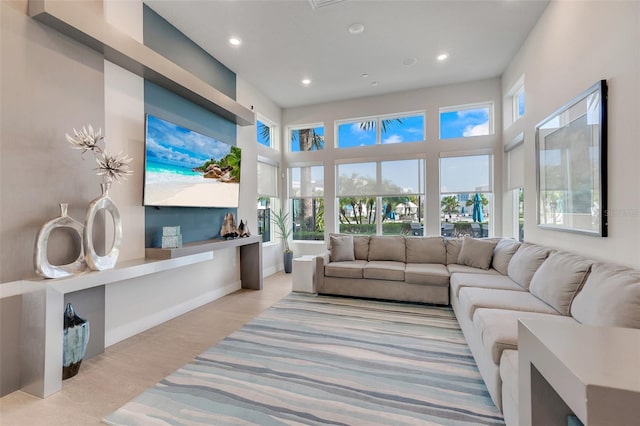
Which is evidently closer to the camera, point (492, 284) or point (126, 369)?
point (126, 369)

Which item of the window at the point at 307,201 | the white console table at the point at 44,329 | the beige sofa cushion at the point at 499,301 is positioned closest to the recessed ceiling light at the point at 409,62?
the window at the point at 307,201

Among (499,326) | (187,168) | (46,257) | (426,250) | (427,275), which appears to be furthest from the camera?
(426,250)

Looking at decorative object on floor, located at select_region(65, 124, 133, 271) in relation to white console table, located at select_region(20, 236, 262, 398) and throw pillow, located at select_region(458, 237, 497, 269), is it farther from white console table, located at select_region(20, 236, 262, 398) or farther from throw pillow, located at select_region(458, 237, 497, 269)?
throw pillow, located at select_region(458, 237, 497, 269)

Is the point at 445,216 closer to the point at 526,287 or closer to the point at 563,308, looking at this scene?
the point at 526,287

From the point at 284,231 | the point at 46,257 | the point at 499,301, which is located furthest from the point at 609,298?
the point at 284,231

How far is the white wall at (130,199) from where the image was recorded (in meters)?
2.66

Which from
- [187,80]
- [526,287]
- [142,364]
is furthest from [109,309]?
[526,287]

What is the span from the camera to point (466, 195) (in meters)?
5.07

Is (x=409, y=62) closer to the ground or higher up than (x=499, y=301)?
higher up

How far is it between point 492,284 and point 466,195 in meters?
2.55

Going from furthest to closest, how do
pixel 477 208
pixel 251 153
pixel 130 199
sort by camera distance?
pixel 477 208 < pixel 251 153 < pixel 130 199

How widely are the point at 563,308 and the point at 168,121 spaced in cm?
421

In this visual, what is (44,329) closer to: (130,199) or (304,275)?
(130,199)

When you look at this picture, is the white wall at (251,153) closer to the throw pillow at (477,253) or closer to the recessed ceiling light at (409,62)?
the recessed ceiling light at (409,62)
